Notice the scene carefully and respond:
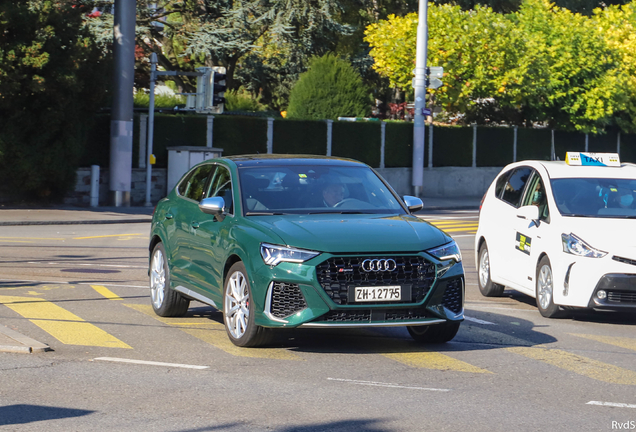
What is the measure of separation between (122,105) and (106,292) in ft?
54.2

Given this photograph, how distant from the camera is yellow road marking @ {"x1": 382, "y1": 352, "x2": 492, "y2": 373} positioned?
25.0 feet

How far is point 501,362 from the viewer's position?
7.88 meters

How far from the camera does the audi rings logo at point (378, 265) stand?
25.4ft

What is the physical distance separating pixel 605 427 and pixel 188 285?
461 centimetres

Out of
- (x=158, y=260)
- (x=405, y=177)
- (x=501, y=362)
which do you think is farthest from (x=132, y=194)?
(x=501, y=362)

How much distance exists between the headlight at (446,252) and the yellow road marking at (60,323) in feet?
8.61

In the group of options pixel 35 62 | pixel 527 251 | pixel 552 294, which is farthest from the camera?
pixel 35 62

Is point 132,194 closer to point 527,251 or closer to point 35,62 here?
point 35,62

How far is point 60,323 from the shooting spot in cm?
941

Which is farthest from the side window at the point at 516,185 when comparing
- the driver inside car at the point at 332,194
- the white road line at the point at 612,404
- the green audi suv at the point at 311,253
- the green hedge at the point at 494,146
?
the green hedge at the point at 494,146

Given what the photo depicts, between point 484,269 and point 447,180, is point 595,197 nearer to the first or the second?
point 484,269

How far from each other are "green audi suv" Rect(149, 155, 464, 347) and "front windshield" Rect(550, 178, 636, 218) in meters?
2.32

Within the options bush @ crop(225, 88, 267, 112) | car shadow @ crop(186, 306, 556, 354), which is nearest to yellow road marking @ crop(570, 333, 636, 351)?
car shadow @ crop(186, 306, 556, 354)

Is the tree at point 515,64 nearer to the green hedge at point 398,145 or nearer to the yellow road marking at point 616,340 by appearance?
the green hedge at point 398,145
